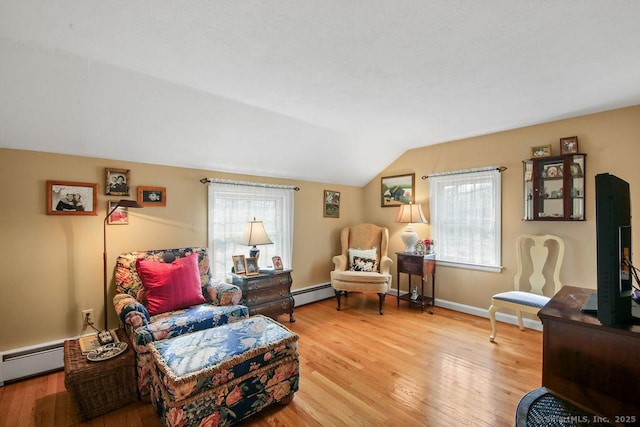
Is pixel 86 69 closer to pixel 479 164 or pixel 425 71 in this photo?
pixel 425 71

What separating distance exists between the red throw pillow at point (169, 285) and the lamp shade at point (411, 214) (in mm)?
2786

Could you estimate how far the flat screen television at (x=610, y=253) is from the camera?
1.09 metres

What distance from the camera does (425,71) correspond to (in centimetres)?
206

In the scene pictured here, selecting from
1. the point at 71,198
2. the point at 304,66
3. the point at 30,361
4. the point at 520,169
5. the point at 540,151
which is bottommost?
the point at 30,361

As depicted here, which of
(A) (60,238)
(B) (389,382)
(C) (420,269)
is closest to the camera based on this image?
(B) (389,382)

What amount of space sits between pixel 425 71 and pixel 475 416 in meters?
2.32

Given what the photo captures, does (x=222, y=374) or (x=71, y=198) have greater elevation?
(x=71, y=198)

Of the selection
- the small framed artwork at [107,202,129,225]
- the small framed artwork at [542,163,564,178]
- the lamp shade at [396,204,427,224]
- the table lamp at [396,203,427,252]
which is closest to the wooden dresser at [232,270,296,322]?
the small framed artwork at [107,202,129,225]

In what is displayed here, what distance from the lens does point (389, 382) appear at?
7.37ft

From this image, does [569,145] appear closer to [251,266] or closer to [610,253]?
[610,253]

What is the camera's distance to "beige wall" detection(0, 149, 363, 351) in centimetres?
228

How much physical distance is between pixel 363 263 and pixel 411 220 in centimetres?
91

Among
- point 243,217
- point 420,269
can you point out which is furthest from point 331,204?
point 420,269

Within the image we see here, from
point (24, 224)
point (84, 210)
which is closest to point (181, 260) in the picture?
point (84, 210)
